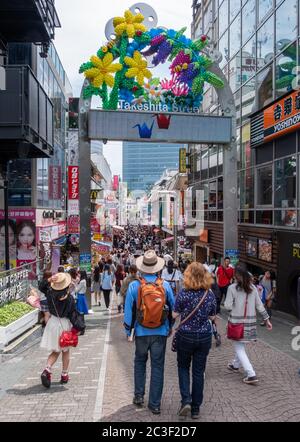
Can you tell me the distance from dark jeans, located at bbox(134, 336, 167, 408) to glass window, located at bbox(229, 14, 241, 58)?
18054 mm

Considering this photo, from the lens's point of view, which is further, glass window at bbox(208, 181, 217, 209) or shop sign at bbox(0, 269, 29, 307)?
glass window at bbox(208, 181, 217, 209)

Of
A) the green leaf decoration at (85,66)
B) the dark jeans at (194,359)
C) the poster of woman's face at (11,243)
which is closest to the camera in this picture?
the dark jeans at (194,359)

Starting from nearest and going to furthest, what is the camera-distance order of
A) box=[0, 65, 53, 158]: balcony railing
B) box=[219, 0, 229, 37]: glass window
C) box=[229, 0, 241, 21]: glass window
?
box=[0, 65, 53, 158]: balcony railing → box=[229, 0, 241, 21]: glass window → box=[219, 0, 229, 37]: glass window

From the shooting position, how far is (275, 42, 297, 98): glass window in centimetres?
1380

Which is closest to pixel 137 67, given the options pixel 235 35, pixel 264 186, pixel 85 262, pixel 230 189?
pixel 230 189

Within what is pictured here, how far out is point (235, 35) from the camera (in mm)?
20469

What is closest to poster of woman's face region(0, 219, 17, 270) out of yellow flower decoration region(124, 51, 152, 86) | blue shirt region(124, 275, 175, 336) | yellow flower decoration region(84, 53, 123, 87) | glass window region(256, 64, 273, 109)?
yellow flower decoration region(84, 53, 123, 87)

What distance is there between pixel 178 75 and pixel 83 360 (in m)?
11.4

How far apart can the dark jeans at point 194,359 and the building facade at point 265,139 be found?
9.18 meters

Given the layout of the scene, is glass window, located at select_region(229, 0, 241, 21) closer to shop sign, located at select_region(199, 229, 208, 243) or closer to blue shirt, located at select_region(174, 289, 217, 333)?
shop sign, located at select_region(199, 229, 208, 243)

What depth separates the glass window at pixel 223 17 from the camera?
872 inches

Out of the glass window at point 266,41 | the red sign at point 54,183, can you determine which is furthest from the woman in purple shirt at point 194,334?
the red sign at point 54,183

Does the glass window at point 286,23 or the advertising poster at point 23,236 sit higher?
the glass window at point 286,23

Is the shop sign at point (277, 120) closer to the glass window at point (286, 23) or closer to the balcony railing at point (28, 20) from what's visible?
the glass window at point (286, 23)
